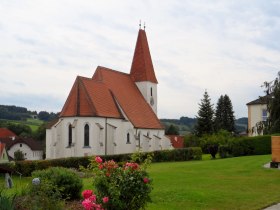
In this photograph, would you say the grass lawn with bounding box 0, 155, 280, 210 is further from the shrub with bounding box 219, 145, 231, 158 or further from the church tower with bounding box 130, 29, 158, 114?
the church tower with bounding box 130, 29, 158, 114

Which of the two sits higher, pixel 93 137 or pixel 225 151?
pixel 93 137

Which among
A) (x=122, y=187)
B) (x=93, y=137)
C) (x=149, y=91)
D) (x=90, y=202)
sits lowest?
(x=90, y=202)

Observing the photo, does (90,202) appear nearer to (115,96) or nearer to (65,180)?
(65,180)

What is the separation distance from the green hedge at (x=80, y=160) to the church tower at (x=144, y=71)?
1755 cm

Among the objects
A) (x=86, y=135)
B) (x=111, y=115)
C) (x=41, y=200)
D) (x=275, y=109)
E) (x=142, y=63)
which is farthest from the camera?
(x=142, y=63)

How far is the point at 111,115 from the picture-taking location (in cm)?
4762

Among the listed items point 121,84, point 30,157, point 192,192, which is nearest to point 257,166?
point 192,192

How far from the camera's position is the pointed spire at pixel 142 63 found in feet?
192

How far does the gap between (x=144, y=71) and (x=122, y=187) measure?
4996 centimetres

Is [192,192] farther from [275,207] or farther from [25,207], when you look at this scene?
[25,207]

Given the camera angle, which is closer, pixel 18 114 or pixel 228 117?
pixel 228 117

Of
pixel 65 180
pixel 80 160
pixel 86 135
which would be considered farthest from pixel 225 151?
pixel 65 180

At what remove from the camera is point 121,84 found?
2135 inches

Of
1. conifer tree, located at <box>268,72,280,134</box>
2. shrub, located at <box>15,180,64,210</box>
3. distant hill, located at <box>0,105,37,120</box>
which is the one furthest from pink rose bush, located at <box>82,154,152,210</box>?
distant hill, located at <box>0,105,37,120</box>
